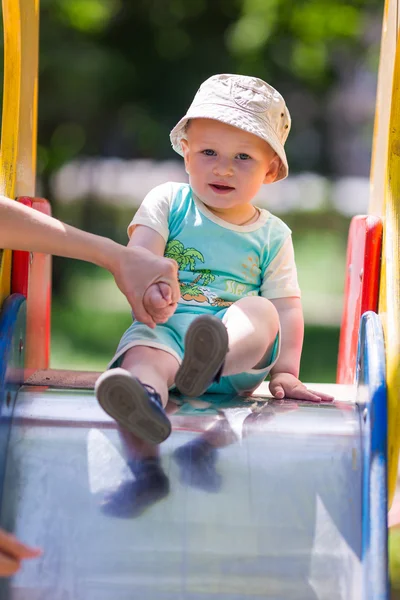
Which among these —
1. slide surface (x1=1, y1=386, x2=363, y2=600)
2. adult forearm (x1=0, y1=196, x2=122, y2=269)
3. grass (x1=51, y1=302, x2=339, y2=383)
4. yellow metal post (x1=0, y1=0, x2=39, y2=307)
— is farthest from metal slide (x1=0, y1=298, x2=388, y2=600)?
grass (x1=51, y1=302, x2=339, y2=383)

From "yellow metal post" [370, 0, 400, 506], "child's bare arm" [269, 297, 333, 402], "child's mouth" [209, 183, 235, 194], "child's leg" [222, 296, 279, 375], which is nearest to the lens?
"yellow metal post" [370, 0, 400, 506]

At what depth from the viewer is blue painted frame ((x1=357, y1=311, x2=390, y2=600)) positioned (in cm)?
166

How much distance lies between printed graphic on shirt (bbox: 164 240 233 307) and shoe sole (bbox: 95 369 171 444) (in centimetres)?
54

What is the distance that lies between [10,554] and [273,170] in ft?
3.94

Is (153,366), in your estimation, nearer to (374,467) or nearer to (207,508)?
(207,508)

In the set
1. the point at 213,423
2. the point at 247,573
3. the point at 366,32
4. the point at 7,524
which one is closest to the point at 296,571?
the point at 247,573

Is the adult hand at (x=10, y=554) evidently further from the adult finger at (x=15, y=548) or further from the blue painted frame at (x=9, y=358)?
the blue painted frame at (x=9, y=358)

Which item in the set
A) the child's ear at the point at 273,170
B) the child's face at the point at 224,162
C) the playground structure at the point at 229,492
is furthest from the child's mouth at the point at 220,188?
the playground structure at the point at 229,492

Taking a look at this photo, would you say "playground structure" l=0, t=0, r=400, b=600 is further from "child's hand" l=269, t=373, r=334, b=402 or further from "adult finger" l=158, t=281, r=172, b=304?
"adult finger" l=158, t=281, r=172, b=304

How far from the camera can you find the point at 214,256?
228 centimetres

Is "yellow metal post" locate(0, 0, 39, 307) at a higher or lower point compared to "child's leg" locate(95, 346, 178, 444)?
higher

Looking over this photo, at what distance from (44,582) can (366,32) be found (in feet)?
26.9

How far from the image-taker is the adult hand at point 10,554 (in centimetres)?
164

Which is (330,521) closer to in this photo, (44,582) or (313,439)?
(313,439)
